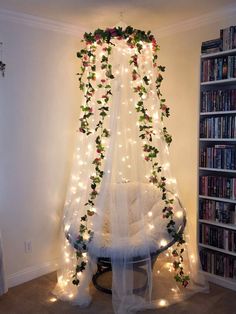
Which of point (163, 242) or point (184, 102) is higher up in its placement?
point (184, 102)

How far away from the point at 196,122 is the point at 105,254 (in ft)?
5.28

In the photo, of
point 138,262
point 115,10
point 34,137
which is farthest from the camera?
point 34,137

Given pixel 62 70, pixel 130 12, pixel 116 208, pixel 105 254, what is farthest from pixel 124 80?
pixel 105 254

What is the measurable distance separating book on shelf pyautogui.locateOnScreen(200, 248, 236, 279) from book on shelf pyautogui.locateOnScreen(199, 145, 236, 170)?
0.82 m

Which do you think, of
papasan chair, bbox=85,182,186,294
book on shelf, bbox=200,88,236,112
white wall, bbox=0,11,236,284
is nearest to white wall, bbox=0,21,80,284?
white wall, bbox=0,11,236,284

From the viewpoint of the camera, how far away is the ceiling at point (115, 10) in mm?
2750

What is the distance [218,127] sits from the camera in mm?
2967

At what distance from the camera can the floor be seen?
2.69m

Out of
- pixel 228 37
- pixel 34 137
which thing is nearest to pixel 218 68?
pixel 228 37

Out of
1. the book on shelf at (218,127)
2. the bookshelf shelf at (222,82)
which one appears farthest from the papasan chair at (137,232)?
the bookshelf shelf at (222,82)

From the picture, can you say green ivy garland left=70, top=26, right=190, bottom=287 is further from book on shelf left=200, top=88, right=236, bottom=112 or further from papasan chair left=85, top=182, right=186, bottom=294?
book on shelf left=200, top=88, right=236, bottom=112

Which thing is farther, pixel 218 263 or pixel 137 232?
pixel 218 263

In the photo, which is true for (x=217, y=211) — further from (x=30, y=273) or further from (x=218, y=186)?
(x=30, y=273)

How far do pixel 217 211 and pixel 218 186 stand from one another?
231 millimetres
